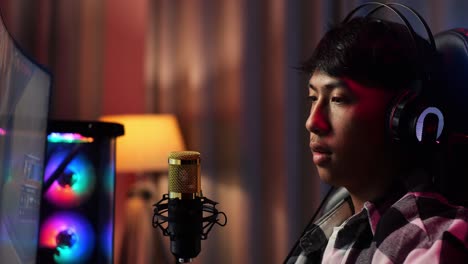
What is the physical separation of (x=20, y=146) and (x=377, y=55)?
62 cm

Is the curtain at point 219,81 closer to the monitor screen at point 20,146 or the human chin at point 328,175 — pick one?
the human chin at point 328,175

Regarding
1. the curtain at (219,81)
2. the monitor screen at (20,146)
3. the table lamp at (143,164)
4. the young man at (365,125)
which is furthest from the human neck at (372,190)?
the table lamp at (143,164)

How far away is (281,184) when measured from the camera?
2.26 m

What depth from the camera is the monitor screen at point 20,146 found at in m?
0.77

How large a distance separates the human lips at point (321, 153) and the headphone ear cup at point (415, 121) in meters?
0.14

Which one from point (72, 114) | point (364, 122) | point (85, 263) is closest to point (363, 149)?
point (364, 122)

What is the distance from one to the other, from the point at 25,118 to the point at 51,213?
1.57 feet

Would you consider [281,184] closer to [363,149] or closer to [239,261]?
[239,261]

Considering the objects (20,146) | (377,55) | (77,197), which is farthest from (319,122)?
(77,197)

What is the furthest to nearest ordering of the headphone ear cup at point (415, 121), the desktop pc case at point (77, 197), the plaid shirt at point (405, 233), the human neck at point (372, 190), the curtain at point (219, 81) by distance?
the curtain at point (219, 81)
the desktop pc case at point (77, 197)
the human neck at point (372, 190)
the headphone ear cup at point (415, 121)
the plaid shirt at point (405, 233)

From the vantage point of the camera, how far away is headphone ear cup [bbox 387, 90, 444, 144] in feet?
2.75

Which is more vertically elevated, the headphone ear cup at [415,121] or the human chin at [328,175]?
the headphone ear cup at [415,121]

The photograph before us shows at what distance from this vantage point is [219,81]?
2.50m

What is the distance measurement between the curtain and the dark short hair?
935mm
